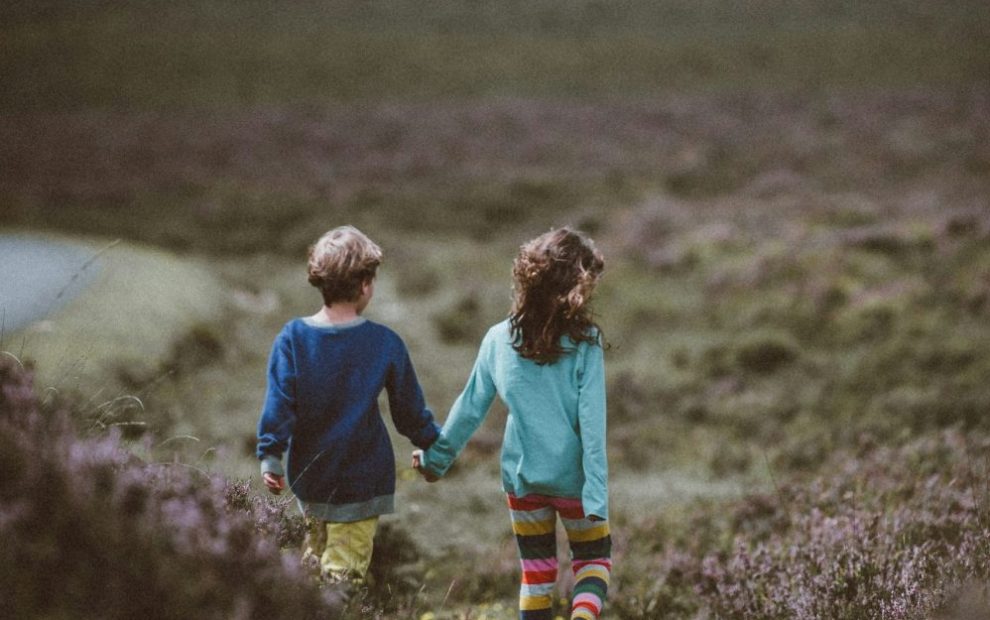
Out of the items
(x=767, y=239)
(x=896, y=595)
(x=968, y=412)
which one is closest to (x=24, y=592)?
(x=896, y=595)

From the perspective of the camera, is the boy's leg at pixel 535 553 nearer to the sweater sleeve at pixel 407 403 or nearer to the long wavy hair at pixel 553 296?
the sweater sleeve at pixel 407 403

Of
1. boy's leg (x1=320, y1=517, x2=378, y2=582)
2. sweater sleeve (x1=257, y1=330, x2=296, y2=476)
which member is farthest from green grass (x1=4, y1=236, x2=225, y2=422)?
boy's leg (x1=320, y1=517, x2=378, y2=582)

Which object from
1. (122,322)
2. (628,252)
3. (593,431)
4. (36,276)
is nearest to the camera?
(593,431)

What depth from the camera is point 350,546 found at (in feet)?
12.5

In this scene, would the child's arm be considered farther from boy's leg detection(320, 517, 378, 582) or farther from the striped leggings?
the striped leggings

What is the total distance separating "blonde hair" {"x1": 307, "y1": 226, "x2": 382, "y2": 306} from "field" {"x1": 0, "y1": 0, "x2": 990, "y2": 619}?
0.97 meters

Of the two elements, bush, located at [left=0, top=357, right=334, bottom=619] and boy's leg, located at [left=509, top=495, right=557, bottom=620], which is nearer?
bush, located at [left=0, top=357, right=334, bottom=619]

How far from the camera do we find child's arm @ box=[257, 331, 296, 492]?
373 centimetres

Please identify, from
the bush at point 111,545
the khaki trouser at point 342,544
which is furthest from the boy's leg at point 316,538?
the bush at point 111,545

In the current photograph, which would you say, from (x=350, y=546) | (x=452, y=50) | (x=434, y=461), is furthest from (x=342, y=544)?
(x=452, y=50)

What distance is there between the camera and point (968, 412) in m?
8.11

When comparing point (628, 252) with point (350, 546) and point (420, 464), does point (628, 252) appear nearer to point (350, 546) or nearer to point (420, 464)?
point (420, 464)

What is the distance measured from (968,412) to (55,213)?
54.9ft

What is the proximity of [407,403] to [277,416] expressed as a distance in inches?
24.2
